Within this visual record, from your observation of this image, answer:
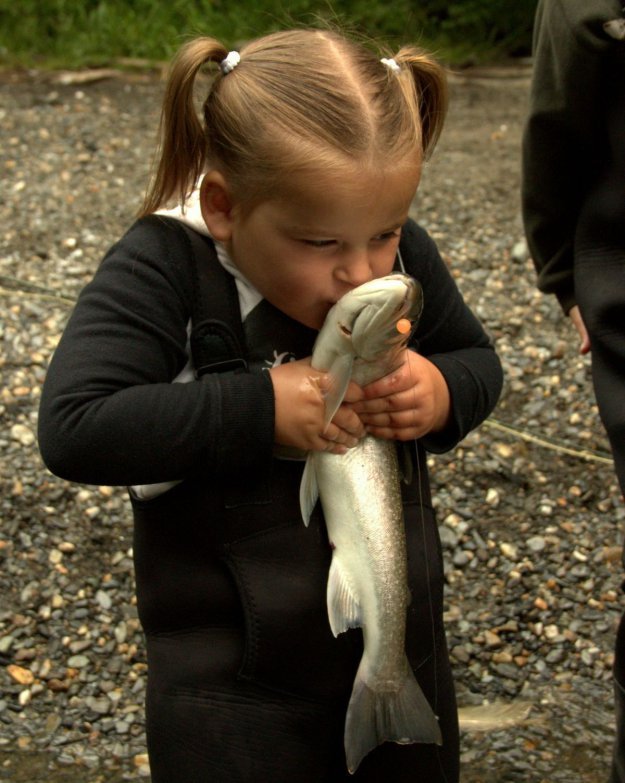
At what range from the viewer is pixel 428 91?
203cm

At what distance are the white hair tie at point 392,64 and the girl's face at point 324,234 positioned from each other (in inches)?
7.9

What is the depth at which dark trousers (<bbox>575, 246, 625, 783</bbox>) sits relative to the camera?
2.23 meters

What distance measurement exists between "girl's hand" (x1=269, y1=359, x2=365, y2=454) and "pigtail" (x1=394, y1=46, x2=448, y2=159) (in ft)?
1.45

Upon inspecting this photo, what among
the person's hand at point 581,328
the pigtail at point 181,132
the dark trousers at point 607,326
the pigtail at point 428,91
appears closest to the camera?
the pigtail at point 181,132

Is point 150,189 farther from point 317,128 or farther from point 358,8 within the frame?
point 358,8

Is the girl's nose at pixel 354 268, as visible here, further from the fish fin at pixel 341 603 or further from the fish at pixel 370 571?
the fish fin at pixel 341 603

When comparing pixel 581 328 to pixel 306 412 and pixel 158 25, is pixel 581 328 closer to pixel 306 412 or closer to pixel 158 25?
pixel 306 412

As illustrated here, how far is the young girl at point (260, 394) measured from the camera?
1.79m

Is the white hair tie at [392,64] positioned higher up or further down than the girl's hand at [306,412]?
higher up

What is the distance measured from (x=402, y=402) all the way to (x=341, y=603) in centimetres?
34

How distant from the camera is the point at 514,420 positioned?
4.14 metres

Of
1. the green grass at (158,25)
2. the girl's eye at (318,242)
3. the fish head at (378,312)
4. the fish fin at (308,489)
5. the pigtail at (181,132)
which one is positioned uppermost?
the pigtail at (181,132)

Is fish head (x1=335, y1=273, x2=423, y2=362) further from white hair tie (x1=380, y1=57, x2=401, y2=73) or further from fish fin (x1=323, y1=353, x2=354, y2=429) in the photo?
white hair tie (x1=380, y1=57, x2=401, y2=73)

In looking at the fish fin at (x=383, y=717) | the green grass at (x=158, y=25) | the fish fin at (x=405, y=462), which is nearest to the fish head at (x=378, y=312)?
the fish fin at (x=405, y=462)
